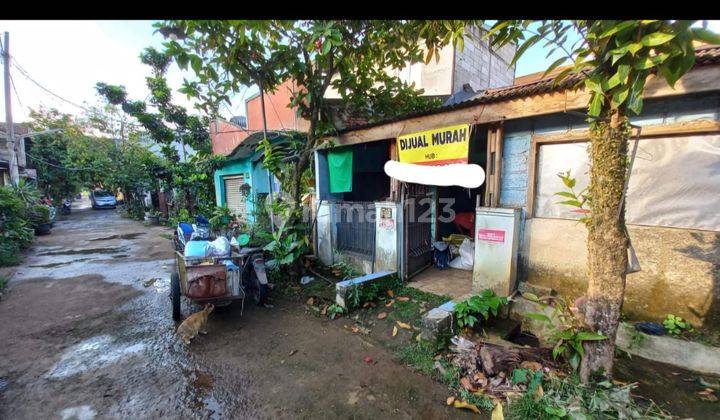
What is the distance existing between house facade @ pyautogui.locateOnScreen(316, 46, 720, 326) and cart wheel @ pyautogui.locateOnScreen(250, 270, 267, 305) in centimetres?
236

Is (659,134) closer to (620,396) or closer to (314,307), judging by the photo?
(620,396)

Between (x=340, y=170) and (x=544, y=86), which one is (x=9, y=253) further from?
(x=544, y=86)

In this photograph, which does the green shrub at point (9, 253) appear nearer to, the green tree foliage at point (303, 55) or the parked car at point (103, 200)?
the green tree foliage at point (303, 55)

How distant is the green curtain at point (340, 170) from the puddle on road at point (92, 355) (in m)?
4.65

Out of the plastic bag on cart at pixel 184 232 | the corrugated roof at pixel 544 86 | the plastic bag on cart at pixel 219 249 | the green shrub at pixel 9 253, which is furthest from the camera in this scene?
the green shrub at pixel 9 253

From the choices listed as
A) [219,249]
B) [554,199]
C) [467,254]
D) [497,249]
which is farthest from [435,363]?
[219,249]

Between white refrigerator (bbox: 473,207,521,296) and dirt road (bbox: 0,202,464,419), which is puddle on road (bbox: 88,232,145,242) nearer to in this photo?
dirt road (bbox: 0,202,464,419)

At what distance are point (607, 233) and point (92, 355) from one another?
6.49 metres

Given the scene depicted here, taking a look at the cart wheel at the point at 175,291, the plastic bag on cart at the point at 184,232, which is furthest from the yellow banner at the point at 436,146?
the plastic bag on cart at the point at 184,232

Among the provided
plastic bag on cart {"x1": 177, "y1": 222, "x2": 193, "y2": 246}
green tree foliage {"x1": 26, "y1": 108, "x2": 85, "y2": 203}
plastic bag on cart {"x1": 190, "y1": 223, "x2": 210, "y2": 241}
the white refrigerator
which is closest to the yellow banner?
the white refrigerator

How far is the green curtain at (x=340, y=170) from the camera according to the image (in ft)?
22.7
